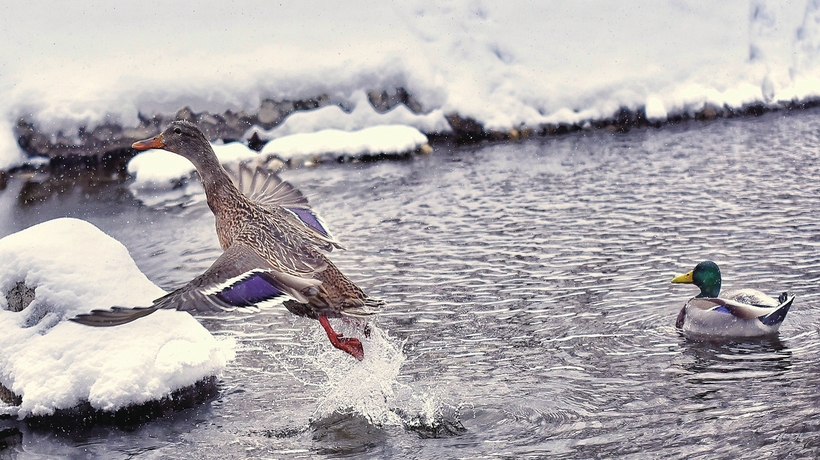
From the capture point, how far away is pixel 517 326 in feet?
23.5

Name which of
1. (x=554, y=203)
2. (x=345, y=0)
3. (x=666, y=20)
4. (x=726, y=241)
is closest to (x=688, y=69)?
(x=666, y=20)

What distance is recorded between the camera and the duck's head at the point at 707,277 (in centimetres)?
769

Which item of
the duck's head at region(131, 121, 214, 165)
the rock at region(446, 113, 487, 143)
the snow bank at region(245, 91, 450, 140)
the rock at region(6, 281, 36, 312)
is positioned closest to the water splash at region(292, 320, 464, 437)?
the duck's head at region(131, 121, 214, 165)

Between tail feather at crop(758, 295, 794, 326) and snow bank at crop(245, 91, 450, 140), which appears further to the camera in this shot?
snow bank at crop(245, 91, 450, 140)

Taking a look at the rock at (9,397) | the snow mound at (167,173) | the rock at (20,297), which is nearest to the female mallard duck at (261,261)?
the rock at (20,297)

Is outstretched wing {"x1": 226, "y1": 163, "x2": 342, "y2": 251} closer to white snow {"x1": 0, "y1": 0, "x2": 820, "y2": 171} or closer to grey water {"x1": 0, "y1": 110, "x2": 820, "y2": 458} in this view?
grey water {"x1": 0, "y1": 110, "x2": 820, "y2": 458}

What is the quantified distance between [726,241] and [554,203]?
2.37 m

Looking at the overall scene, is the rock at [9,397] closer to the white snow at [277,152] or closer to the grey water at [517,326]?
the grey water at [517,326]

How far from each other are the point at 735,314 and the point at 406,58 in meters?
10.1

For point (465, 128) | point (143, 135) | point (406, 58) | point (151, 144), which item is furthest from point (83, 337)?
point (406, 58)

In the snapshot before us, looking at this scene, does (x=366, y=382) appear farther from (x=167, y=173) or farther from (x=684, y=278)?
(x=167, y=173)

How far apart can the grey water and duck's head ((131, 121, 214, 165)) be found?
1418mm

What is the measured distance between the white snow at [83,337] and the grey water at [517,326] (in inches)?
8.0

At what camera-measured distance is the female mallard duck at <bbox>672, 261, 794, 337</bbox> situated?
6992 millimetres
